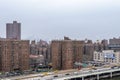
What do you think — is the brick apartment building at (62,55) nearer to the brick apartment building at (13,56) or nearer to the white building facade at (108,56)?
the brick apartment building at (13,56)

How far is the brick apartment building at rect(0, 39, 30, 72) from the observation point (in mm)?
30552

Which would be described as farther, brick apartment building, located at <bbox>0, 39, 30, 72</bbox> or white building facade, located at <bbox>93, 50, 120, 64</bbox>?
white building facade, located at <bbox>93, 50, 120, 64</bbox>

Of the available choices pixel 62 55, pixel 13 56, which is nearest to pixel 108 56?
pixel 62 55

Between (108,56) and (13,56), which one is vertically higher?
(13,56)

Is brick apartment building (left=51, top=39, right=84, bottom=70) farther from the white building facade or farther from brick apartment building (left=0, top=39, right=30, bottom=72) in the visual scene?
the white building facade

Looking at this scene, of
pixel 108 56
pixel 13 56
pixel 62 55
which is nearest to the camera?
pixel 13 56

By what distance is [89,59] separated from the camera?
45719 mm

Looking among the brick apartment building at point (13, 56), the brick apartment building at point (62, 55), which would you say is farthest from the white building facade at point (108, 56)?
the brick apartment building at point (13, 56)

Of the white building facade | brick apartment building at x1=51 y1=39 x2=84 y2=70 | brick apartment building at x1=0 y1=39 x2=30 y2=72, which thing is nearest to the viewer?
brick apartment building at x1=0 y1=39 x2=30 y2=72

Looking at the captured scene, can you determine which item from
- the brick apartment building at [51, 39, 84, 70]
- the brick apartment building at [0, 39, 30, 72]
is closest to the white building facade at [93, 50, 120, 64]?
the brick apartment building at [51, 39, 84, 70]

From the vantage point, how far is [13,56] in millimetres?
31094

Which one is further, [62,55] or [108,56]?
[108,56]

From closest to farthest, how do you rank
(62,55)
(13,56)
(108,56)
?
(13,56) → (62,55) → (108,56)

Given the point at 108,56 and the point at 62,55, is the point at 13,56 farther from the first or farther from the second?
the point at 108,56
